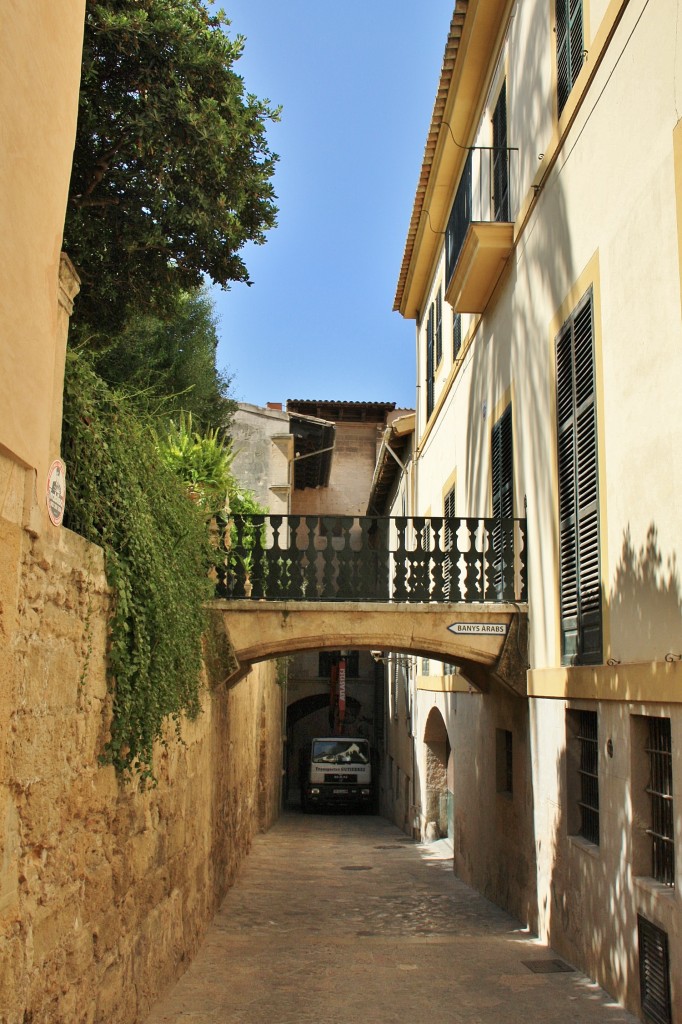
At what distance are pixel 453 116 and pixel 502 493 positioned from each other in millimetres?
5823

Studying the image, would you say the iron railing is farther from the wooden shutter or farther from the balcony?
the wooden shutter

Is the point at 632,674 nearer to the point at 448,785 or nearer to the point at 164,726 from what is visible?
the point at 164,726

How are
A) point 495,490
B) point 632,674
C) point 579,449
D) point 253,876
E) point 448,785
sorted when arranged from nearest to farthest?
point 632,674, point 579,449, point 495,490, point 253,876, point 448,785

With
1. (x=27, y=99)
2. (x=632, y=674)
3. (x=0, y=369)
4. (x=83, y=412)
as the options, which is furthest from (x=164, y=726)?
(x=27, y=99)

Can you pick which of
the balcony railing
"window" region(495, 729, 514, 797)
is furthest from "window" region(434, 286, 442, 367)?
"window" region(495, 729, 514, 797)

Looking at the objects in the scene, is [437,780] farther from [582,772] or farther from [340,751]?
[582,772]

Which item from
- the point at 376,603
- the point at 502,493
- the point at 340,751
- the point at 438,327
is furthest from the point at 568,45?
the point at 340,751

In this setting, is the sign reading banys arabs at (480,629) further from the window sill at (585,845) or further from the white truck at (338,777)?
the white truck at (338,777)

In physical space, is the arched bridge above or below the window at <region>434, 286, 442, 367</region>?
below

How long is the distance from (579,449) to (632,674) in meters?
2.33

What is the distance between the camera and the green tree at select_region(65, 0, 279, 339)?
10508mm

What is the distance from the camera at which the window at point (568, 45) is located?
29.2ft

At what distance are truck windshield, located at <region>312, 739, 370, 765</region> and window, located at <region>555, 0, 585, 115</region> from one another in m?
22.9

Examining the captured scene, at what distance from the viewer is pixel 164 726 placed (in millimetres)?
7812
